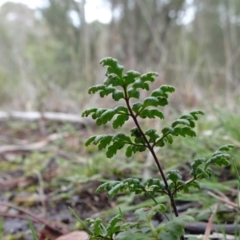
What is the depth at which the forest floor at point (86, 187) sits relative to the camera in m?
0.90

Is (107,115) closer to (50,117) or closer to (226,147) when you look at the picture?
(226,147)

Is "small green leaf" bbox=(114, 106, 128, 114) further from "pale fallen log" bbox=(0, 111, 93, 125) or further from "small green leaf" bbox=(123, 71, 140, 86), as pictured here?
"pale fallen log" bbox=(0, 111, 93, 125)

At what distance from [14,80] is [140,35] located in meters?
2.72

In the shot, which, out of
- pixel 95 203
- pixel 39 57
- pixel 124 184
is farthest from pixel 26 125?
pixel 39 57

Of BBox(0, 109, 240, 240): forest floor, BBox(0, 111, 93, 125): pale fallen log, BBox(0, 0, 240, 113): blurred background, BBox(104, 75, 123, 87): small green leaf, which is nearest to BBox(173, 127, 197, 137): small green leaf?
BBox(104, 75, 123, 87): small green leaf

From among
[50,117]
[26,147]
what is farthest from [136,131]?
[50,117]

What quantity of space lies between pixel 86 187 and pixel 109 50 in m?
3.92

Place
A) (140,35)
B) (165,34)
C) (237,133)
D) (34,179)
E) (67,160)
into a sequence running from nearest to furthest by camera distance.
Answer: (237,133) → (34,179) → (67,160) → (165,34) → (140,35)

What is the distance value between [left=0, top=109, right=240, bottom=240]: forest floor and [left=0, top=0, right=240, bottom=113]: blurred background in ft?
2.75

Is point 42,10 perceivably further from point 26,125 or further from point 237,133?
point 237,133

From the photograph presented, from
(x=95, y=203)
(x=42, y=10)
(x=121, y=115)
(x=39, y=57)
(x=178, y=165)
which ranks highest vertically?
(x=42, y=10)

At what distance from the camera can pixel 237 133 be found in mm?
1233

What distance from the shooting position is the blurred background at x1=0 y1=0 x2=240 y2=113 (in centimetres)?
313

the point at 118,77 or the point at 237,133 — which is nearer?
the point at 118,77
